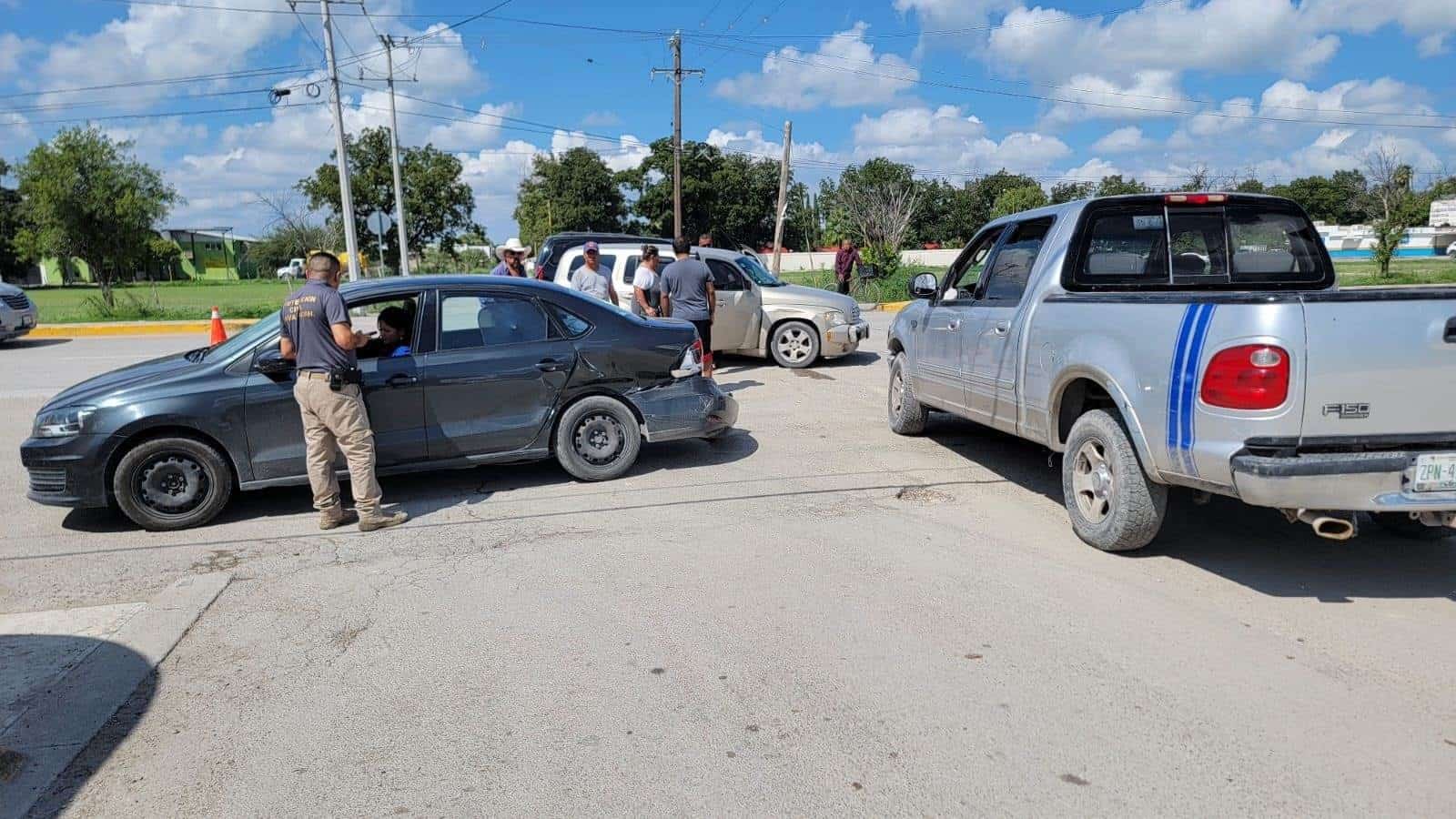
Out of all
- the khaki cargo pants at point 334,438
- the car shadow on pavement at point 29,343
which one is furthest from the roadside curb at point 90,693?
the car shadow on pavement at point 29,343

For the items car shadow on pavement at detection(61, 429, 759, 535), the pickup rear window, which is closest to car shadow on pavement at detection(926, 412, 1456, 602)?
the pickup rear window

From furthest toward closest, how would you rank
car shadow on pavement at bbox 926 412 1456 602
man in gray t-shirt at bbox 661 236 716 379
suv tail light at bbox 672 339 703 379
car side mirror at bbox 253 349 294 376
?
1. man in gray t-shirt at bbox 661 236 716 379
2. suv tail light at bbox 672 339 703 379
3. car side mirror at bbox 253 349 294 376
4. car shadow on pavement at bbox 926 412 1456 602

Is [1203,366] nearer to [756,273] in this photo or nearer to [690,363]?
[690,363]

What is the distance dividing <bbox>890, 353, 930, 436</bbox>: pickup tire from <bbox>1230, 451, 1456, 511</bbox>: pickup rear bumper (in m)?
4.02

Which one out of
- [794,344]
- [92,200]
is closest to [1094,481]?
[794,344]

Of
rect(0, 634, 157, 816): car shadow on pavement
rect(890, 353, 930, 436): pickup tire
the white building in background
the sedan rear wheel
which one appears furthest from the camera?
the white building in background

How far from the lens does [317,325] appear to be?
18.7 feet

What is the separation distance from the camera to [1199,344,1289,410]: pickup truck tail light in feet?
13.3

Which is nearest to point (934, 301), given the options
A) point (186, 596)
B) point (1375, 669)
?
point (1375, 669)

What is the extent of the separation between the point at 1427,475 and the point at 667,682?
3.33 metres

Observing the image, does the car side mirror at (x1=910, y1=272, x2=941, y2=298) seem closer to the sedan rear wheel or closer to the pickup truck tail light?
the sedan rear wheel

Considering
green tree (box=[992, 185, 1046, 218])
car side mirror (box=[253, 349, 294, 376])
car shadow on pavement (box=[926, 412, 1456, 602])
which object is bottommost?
car shadow on pavement (box=[926, 412, 1456, 602])

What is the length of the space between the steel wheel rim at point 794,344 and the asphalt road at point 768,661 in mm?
6609

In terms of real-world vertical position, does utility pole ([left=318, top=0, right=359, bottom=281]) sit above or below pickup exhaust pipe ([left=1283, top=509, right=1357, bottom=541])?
above
